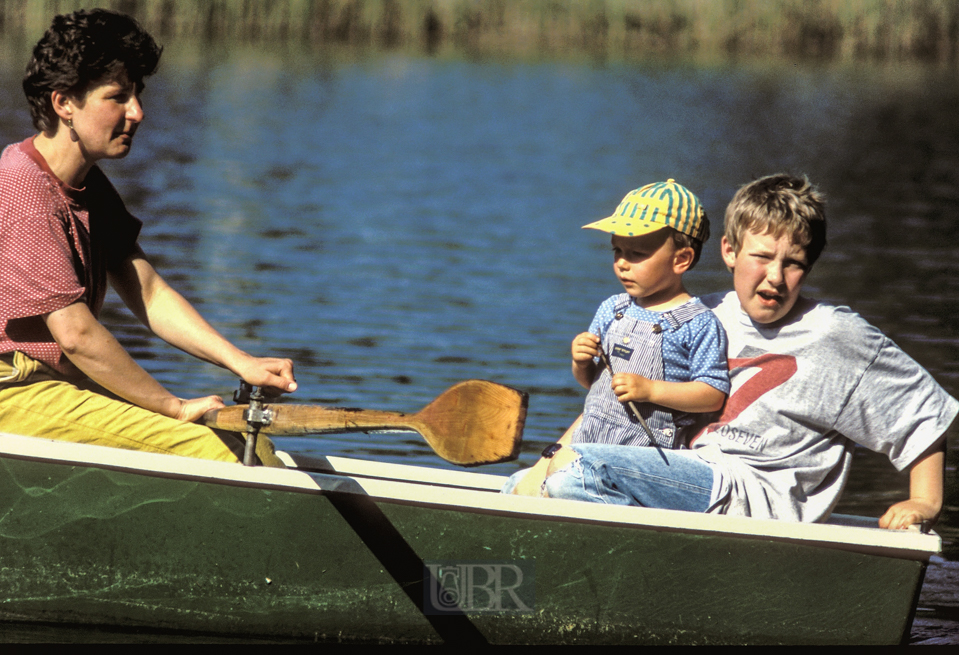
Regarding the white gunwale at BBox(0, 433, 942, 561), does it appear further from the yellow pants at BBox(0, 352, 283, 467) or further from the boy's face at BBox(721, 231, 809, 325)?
the boy's face at BBox(721, 231, 809, 325)

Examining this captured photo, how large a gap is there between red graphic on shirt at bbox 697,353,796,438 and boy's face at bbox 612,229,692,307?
29 centimetres

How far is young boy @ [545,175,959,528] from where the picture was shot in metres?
3.31

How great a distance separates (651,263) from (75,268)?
60.2 inches

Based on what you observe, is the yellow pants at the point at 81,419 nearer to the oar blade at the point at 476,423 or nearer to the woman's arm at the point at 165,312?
the woman's arm at the point at 165,312

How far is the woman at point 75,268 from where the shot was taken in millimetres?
3145

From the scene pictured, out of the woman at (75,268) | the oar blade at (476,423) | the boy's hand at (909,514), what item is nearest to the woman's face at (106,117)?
the woman at (75,268)

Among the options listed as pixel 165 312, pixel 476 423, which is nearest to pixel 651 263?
pixel 476 423

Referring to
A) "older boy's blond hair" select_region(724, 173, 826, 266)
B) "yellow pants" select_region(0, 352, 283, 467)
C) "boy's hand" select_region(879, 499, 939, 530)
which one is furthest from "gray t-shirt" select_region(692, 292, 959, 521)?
"yellow pants" select_region(0, 352, 283, 467)

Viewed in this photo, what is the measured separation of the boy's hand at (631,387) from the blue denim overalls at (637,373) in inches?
5.8

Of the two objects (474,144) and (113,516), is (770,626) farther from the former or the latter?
(474,144)

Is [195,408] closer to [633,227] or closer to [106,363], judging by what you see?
[106,363]

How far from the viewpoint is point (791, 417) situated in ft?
11.0

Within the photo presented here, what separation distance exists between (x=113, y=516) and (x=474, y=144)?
13453 mm

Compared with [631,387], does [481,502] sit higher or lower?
lower
